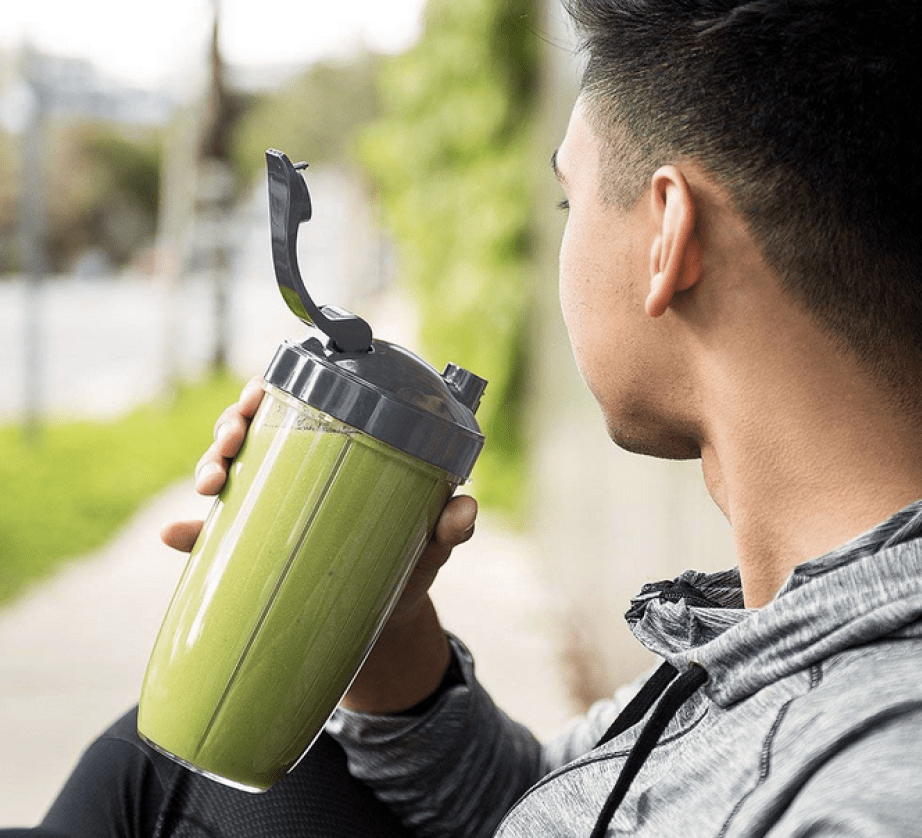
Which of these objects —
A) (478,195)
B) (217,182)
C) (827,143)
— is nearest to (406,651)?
(827,143)

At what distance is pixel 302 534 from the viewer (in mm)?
1148

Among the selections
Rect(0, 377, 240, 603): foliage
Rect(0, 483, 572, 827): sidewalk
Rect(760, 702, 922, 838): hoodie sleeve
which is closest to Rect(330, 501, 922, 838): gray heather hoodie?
Rect(760, 702, 922, 838): hoodie sleeve

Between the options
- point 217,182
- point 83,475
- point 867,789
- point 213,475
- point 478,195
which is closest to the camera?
point 867,789

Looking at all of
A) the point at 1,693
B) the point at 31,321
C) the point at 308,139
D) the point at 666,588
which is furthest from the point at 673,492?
the point at 308,139

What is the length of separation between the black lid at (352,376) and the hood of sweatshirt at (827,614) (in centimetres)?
30

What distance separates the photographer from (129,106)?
13.3 meters

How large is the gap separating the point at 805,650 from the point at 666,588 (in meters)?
0.34

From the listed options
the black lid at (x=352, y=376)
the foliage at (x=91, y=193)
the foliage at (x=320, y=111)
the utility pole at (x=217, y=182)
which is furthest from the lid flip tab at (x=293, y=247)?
the foliage at (x=91, y=193)

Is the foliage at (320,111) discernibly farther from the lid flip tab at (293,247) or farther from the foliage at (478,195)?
the lid flip tab at (293,247)

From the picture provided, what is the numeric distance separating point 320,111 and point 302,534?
834 inches

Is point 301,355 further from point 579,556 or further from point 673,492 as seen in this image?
point 579,556

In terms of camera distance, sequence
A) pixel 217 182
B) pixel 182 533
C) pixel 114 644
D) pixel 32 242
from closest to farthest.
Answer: pixel 182 533 → pixel 114 644 → pixel 32 242 → pixel 217 182

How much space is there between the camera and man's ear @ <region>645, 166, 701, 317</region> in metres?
1.04

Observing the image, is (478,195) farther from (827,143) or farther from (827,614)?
(827,614)
